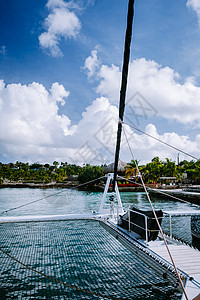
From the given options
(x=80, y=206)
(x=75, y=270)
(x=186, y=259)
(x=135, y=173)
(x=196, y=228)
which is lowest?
(x=80, y=206)

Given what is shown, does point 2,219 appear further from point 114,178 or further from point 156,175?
point 156,175

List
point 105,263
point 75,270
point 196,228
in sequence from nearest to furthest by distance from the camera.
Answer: point 75,270
point 105,263
point 196,228

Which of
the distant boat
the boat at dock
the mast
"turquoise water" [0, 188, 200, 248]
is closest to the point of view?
the boat at dock

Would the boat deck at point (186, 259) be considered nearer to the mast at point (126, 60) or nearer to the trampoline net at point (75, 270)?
the trampoline net at point (75, 270)

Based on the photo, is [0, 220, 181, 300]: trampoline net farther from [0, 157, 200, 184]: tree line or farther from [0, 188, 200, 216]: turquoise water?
[0, 157, 200, 184]: tree line

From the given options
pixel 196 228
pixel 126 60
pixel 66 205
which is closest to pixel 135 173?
pixel 66 205

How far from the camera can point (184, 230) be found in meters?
9.91

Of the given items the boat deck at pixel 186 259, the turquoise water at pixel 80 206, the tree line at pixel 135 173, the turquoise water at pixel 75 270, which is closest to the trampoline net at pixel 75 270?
the turquoise water at pixel 75 270

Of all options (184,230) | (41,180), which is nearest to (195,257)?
(184,230)

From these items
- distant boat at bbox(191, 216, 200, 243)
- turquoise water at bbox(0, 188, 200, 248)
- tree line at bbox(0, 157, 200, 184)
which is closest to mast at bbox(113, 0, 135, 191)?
distant boat at bbox(191, 216, 200, 243)

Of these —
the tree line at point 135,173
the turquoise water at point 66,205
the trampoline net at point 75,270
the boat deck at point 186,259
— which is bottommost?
the turquoise water at point 66,205

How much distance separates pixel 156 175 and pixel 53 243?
3647 centimetres

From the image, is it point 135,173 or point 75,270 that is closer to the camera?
point 75,270

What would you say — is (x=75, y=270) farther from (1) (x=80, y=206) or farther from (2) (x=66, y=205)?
(2) (x=66, y=205)
